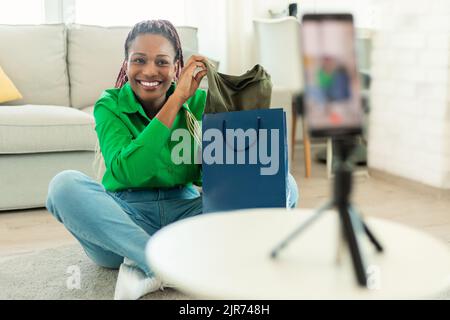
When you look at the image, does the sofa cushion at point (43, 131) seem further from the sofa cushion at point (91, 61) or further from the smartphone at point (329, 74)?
the smartphone at point (329, 74)

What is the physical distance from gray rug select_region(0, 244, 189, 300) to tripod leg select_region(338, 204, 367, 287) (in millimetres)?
1062

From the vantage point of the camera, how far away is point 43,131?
2336 millimetres

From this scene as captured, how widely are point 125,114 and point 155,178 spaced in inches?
6.8

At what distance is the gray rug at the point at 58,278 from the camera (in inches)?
61.0

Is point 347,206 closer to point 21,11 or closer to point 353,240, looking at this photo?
point 353,240

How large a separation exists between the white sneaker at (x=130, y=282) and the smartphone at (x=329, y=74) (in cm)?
109

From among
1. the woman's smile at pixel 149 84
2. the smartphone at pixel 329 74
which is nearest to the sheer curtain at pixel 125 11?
the woman's smile at pixel 149 84

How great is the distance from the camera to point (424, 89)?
2.69 metres

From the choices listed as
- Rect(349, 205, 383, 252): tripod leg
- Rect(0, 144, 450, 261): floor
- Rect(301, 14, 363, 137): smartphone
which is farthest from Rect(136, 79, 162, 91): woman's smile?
Rect(301, 14, 363, 137): smartphone

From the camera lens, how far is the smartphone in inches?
15.9

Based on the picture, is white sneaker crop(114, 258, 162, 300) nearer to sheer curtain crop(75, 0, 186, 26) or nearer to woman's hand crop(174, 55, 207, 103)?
woman's hand crop(174, 55, 207, 103)

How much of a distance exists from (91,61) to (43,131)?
707 mm

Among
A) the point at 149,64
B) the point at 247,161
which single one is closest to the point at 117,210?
the point at 149,64
